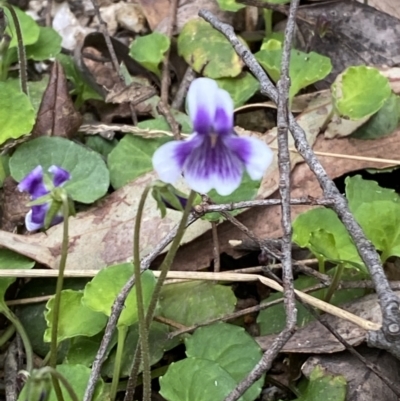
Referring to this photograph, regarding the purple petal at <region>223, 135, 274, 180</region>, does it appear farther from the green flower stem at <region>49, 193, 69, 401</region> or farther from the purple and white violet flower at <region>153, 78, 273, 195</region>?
the green flower stem at <region>49, 193, 69, 401</region>

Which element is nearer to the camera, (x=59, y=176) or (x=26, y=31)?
(x=59, y=176)

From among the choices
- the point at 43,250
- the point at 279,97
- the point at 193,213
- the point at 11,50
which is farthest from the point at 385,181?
the point at 11,50

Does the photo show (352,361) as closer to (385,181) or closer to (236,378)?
(236,378)

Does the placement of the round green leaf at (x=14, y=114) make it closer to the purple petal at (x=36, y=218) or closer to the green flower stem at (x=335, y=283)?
the purple petal at (x=36, y=218)

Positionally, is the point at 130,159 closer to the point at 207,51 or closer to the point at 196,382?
the point at 207,51

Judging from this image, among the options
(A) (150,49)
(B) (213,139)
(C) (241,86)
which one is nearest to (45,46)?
(A) (150,49)

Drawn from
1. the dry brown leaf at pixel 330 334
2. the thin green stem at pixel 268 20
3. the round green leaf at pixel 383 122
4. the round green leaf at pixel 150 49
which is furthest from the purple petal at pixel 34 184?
the thin green stem at pixel 268 20
